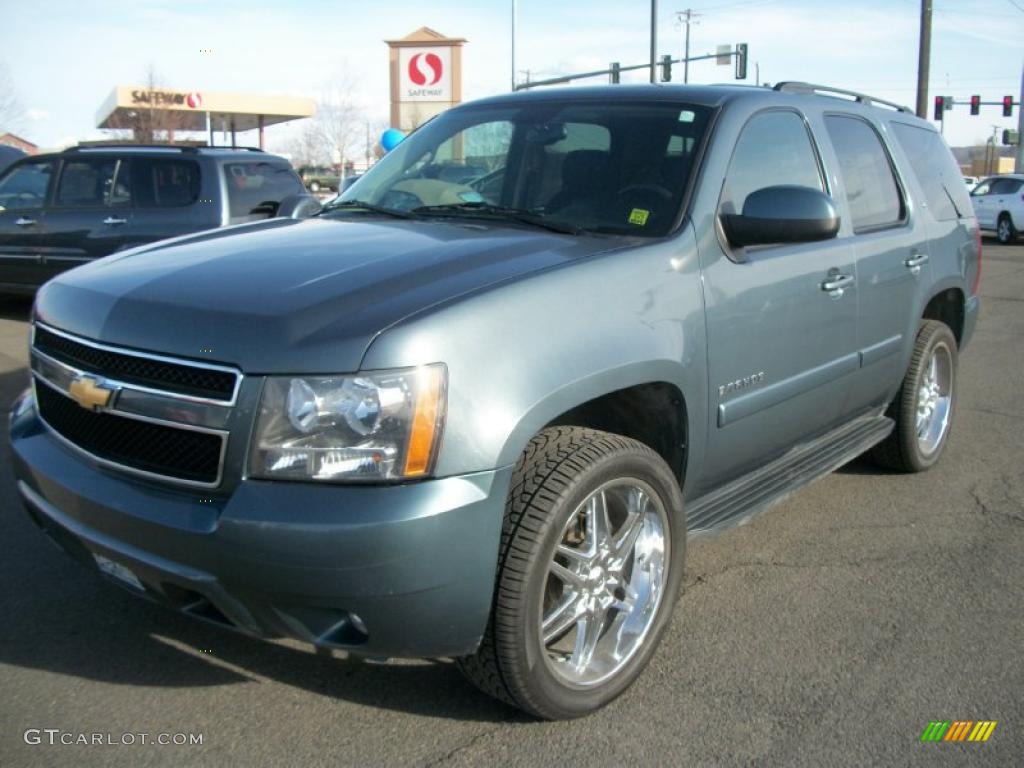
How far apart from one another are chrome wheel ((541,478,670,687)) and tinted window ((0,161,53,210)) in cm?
871

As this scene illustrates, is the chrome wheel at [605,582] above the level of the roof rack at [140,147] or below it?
below

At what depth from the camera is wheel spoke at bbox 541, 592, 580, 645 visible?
277 cm

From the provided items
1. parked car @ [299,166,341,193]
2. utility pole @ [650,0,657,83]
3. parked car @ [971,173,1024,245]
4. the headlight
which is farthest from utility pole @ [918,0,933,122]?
the headlight

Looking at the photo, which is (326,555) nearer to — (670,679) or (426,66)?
(670,679)

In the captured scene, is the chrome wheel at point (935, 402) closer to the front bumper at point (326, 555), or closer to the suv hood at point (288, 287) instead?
the suv hood at point (288, 287)

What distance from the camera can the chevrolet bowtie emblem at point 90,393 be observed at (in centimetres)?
261

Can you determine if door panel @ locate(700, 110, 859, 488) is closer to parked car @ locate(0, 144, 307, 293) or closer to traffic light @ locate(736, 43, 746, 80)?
parked car @ locate(0, 144, 307, 293)

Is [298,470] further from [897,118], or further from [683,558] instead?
[897,118]

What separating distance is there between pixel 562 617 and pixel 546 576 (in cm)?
27

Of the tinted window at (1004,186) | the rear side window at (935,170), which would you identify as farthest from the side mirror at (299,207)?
the tinted window at (1004,186)

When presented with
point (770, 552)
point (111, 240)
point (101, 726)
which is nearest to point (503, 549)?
point (101, 726)

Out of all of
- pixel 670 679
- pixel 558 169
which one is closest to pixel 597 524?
pixel 670 679

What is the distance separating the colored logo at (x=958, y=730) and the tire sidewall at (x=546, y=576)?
813mm

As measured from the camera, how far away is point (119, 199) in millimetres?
9453
